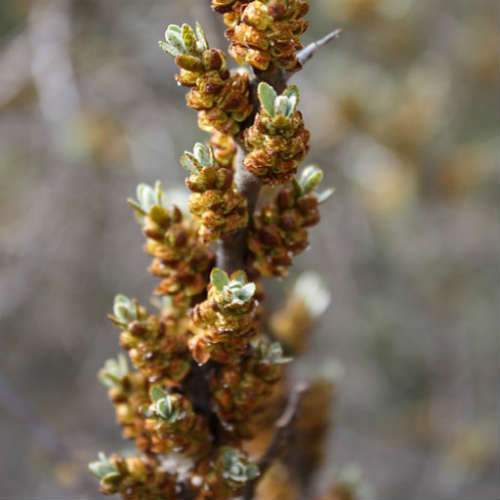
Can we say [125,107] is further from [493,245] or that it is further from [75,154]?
[493,245]

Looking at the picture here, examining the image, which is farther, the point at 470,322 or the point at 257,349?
the point at 470,322

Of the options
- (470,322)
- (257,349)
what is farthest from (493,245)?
(257,349)

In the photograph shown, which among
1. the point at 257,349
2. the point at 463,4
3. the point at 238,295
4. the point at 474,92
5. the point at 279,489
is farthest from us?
the point at 463,4

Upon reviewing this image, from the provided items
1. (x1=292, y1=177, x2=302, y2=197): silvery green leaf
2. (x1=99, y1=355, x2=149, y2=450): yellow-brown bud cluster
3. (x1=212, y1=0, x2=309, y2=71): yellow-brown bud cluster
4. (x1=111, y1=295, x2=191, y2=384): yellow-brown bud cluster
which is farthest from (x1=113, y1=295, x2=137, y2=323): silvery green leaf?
(x1=212, y1=0, x2=309, y2=71): yellow-brown bud cluster

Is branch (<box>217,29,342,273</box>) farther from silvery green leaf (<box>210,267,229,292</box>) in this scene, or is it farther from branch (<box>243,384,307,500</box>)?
branch (<box>243,384,307,500</box>)

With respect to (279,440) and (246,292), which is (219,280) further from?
(279,440)

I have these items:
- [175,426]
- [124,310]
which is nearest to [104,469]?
[175,426]
